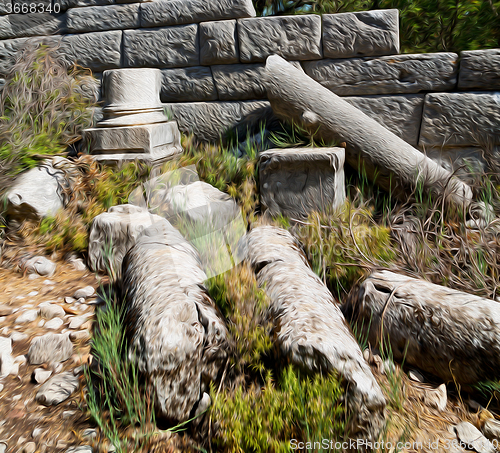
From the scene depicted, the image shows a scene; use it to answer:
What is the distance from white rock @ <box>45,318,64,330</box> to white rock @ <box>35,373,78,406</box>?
43 centimetres

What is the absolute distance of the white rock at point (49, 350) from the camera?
2141 mm

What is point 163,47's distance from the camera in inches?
165

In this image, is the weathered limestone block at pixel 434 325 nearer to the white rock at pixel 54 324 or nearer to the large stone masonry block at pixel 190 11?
the white rock at pixel 54 324

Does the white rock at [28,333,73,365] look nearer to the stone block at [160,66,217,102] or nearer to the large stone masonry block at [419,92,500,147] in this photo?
the stone block at [160,66,217,102]

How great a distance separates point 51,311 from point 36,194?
1.15 m

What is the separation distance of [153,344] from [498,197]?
281 cm

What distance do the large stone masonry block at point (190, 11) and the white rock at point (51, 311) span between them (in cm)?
297

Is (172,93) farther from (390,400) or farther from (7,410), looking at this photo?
(390,400)

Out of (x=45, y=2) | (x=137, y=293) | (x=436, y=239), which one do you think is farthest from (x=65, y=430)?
(x=45, y=2)

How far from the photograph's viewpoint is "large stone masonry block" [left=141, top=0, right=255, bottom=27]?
396 cm

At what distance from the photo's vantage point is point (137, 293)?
209cm

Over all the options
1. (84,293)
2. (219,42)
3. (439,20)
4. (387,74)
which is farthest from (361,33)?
(84,293)

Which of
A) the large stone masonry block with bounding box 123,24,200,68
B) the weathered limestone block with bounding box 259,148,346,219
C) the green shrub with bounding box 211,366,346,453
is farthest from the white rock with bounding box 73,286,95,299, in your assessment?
the large stone masonry block with bounding box 123,24,200,68

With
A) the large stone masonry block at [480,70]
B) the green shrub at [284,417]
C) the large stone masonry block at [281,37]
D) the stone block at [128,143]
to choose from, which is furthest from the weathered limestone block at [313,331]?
the large stone masonry block at [480,70]
